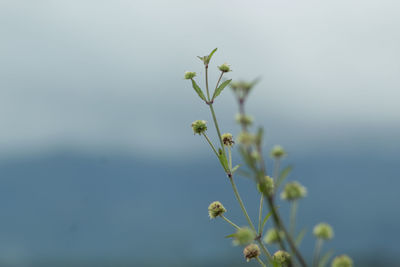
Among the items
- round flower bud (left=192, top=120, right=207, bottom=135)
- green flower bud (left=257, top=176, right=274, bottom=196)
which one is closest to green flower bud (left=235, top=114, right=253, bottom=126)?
green flower bud (left=257, top=176, right=274, bottom=196)

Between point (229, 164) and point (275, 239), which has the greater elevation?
point (229, 164)

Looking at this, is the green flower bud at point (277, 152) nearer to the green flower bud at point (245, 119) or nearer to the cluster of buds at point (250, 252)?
the green flower bud at point (245, 119)

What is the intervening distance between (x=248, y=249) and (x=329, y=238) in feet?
4.12

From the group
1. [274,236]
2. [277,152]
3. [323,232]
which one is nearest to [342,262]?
[323,232]

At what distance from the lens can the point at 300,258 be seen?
46.5 inches

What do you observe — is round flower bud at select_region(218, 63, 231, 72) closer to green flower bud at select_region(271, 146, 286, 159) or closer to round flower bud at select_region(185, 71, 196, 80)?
round flower bud at select_region(185, 71, 196, 80)

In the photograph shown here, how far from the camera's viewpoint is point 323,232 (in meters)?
1.33

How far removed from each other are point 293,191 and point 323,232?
19cm

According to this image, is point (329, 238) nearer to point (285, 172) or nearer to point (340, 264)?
point (340, 264)

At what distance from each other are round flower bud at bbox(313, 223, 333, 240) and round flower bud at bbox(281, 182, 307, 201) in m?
0.15

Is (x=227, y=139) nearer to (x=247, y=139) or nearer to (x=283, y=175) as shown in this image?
(x=283, y=175)

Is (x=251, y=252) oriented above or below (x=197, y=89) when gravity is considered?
below

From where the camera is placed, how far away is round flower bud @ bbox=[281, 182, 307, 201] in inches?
48.1

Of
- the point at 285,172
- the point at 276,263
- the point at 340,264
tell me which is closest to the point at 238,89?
the point at 285,172
